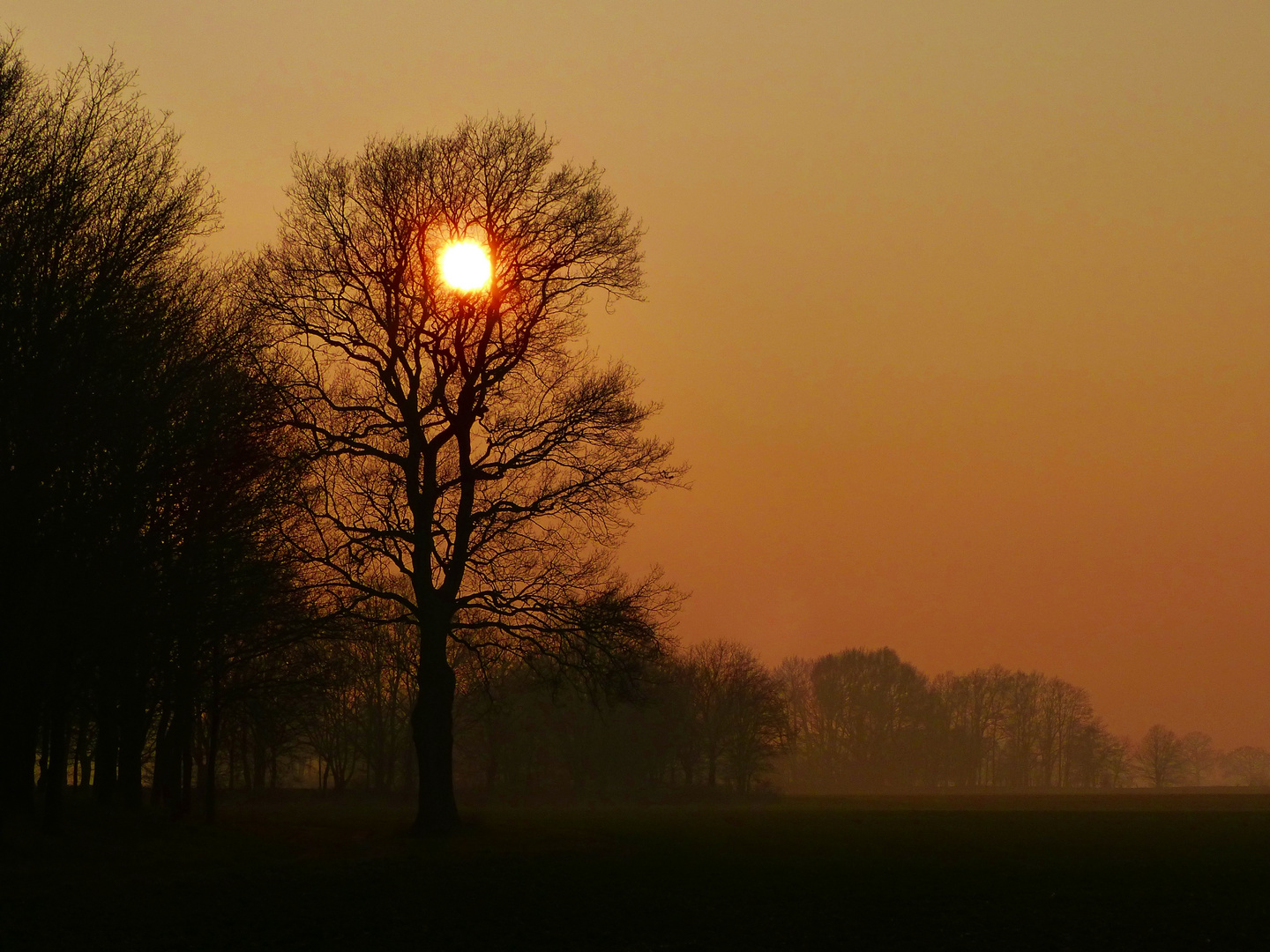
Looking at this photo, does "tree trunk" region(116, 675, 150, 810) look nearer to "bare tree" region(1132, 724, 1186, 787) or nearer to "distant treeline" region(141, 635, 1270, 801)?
"distant treeline" region(141, 635, 1270, 801)

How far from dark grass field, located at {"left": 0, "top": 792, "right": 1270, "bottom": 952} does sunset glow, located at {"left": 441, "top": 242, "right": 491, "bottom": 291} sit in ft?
50.3

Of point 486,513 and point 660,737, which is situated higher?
point 486,513

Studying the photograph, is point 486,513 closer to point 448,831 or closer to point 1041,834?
point 448,831

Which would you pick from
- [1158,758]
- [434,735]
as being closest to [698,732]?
[434,735]

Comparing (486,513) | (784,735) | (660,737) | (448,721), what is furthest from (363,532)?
(784,735)

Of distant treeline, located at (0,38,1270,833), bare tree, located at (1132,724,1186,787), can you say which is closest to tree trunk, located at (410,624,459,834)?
distant treeline, located at (0,38,1270,833)

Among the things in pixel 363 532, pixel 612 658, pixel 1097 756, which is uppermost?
pixel 363 532

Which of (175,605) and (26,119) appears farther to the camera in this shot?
(175,605)

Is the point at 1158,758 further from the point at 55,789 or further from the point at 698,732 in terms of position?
the point at 55,789

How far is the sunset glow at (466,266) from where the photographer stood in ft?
112

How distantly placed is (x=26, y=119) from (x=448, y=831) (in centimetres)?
2065

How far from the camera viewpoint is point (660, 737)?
91750 millimetres

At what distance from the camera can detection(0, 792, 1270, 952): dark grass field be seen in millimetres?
17547

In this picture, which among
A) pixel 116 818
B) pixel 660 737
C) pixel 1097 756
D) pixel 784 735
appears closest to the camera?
pixel 116 818
